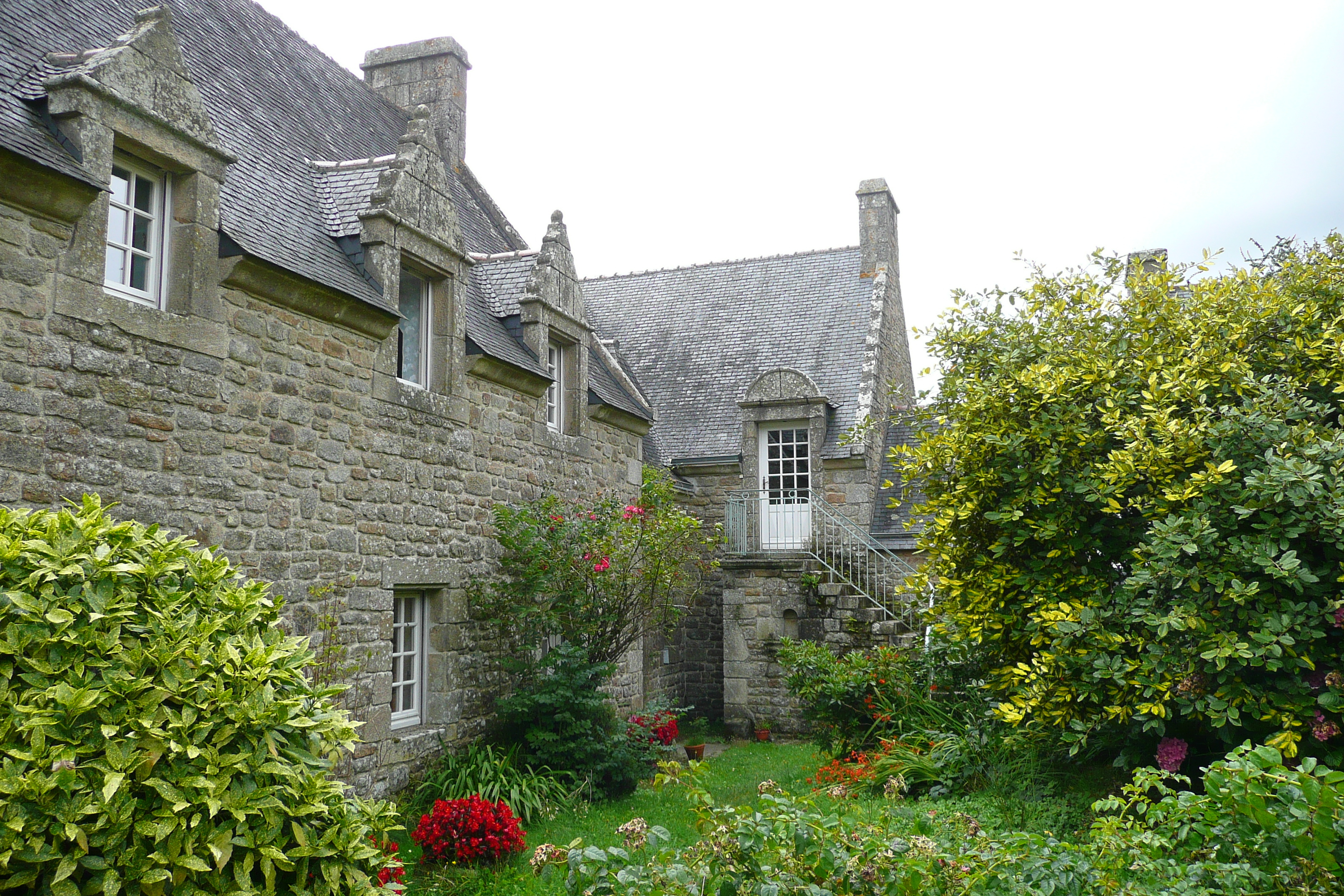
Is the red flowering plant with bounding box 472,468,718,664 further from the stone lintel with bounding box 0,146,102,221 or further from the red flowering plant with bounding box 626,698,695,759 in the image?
the stone lintel with bounding box 0,146,102,221

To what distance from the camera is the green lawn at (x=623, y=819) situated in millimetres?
6965

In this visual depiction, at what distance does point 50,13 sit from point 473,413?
15.2 ft

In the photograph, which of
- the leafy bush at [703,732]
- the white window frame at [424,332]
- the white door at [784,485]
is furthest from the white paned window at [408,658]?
the white door at [784,485]

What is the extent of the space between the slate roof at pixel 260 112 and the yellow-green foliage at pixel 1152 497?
205 inches

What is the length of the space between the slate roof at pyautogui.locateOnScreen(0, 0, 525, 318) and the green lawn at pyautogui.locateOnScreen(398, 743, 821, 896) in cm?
448

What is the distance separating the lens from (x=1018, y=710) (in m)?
7.12

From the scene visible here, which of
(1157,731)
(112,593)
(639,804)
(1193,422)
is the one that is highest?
(1193,422)

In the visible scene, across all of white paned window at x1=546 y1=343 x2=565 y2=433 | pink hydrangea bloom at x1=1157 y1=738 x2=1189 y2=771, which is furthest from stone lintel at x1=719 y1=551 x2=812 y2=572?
pink hydrangea bloom at x1=1157 y1=738 x2=1189 y2=771

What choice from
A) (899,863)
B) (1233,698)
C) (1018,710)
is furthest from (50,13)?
(1233,698)

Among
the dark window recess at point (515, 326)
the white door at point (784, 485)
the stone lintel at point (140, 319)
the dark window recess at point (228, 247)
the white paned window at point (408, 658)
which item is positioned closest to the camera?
the stone lintel at point (140, 319)

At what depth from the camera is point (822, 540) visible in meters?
15.6

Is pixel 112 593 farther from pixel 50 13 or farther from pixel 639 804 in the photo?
pixel 639 804

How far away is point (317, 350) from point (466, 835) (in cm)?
388

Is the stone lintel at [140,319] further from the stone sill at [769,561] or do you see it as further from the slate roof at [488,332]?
the stone sill at [769,561]
